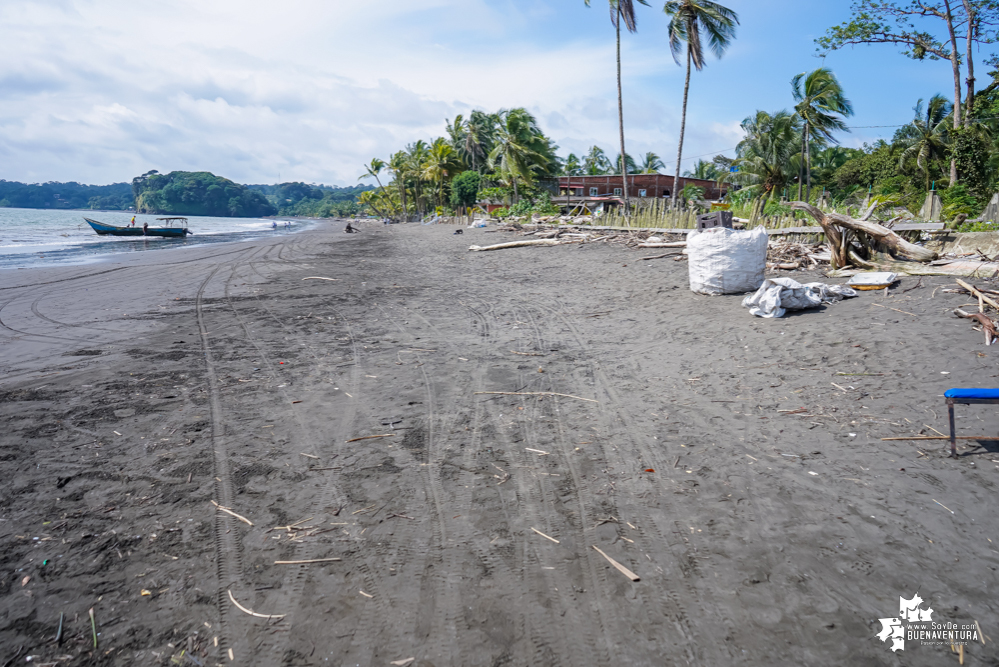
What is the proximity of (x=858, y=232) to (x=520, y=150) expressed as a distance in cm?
3240

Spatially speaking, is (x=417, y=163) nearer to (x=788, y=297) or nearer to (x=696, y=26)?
(x=696, y=26)

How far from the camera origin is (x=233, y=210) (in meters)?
153

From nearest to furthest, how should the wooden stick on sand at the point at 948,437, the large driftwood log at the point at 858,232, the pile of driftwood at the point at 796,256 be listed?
the wooden stick on sand at the point at 948,437 < the large driftwood log at the point at 858,232 < the pile of driftwood at the point at 796,256

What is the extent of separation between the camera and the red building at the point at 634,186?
4584 centimetres

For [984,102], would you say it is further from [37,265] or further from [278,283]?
[37,265]

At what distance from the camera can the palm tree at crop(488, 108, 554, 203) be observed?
125ft

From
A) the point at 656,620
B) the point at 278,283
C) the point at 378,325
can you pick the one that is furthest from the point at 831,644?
the point at 278,283

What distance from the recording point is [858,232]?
8.48 meters

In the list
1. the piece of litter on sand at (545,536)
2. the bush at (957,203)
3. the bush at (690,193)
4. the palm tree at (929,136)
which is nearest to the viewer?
the piece of litter on sand at (545,536)

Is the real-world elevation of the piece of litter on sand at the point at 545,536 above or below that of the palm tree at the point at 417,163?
below

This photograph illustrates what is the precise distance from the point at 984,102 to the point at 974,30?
4.30 m

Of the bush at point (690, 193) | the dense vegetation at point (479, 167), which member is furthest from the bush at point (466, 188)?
the bush at point (690, 193)

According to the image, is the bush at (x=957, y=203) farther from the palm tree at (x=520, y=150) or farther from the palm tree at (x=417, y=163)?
the palm tree at (x=417, y=163)

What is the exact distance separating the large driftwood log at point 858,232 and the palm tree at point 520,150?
31089mm
